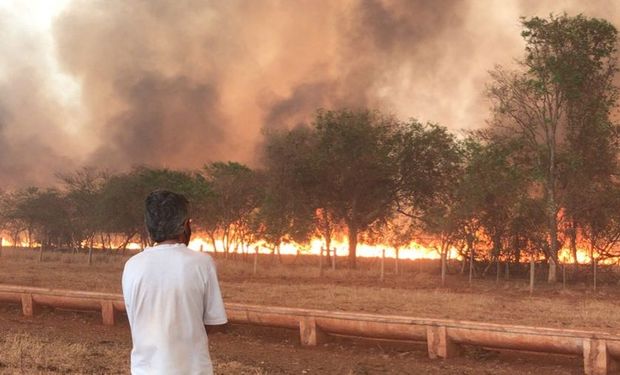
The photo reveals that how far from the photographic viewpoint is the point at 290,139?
38.5 metres

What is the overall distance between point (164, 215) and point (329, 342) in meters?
8.05

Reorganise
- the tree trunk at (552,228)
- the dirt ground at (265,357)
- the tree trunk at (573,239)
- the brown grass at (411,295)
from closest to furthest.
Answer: the dirt ground at (265,357), the brown grass at (411,295), the tree trunk at (552,228), the tree trunk at (573,239)

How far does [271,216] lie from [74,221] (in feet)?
92.6

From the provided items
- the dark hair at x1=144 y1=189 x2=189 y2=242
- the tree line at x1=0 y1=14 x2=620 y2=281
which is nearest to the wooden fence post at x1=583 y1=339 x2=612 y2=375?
the dark hair at x1=144 y1=189 x2=189 y2=242

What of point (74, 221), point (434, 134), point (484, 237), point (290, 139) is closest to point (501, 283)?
point (484, 237)

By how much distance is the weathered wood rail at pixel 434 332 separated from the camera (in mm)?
8589

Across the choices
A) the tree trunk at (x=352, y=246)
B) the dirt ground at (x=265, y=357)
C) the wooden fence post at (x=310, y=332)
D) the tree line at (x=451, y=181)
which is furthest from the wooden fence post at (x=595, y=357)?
the tree trunk at (x=352, y=246)

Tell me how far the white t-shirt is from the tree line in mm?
27687

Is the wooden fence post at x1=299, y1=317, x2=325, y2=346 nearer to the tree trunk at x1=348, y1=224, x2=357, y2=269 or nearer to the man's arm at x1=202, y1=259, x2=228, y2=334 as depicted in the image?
the man's arm at x1=202, y1=259, x2=228, y2=334

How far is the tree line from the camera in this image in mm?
29250

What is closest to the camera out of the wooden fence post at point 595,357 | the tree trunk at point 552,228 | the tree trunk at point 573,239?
the wooden fence post at point 595,357

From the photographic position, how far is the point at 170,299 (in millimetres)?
3029

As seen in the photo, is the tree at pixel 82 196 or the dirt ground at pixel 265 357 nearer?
the dirt ground at pixel 265 357

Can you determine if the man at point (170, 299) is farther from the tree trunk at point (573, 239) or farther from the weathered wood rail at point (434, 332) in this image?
the tree trunk at point (573, 239)
